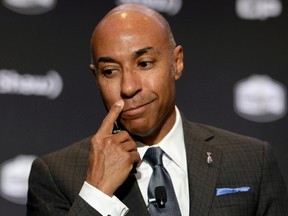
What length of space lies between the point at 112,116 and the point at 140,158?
0.52ft

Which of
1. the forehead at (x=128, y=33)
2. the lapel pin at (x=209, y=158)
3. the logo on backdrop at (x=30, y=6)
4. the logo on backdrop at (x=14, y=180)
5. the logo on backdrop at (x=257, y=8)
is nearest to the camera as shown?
the forehead at (x=128, y=33)

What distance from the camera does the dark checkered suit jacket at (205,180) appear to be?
83.0 inches

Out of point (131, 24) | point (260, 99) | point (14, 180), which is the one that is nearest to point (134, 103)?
point (131, 24)

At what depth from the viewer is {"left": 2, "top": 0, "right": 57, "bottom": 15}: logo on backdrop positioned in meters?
2.82

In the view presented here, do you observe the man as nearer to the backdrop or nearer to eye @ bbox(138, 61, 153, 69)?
eye @ bbox(138, 61, 153, 69)

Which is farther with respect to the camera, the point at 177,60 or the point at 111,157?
the point at 177,60

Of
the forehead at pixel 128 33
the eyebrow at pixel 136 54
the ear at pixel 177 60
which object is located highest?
the forehead at pixel 128 33

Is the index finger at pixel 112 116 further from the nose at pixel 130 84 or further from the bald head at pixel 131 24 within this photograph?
the bald head at pixel 131 24

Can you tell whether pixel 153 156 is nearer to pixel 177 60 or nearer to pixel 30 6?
pixel 177 60

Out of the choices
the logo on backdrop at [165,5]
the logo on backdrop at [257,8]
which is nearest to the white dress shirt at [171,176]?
the logo on backdrop at [165,5]

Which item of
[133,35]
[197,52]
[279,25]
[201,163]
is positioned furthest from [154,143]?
[279,25]

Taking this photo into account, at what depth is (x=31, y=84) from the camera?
2.80 metres

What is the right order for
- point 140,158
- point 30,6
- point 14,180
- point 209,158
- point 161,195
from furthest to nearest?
1. point 30,6
2. point 14,180
3. point 209,158
4. point 140,158
5. point 161,195

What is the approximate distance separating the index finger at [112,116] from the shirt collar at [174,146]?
0.15 metres
